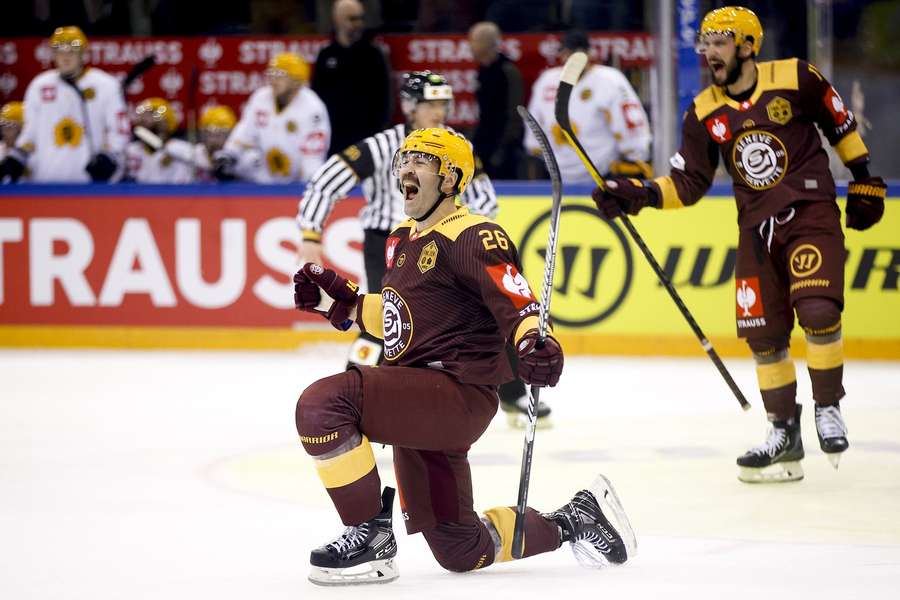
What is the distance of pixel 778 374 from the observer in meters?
6.04

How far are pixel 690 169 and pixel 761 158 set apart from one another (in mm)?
341

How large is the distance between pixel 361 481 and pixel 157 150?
672 cm

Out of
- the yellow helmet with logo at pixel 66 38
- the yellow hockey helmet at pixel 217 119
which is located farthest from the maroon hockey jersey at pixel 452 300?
the yellow hockey helmet at pixel 217 119

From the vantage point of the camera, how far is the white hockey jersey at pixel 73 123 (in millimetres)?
10266

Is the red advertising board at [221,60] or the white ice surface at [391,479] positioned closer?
the white ice surface at [391,479]

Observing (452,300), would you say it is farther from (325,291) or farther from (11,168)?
(11,168)

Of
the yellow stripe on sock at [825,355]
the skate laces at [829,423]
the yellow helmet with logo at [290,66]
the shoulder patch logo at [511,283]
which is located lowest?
the skate laces at [829,423]

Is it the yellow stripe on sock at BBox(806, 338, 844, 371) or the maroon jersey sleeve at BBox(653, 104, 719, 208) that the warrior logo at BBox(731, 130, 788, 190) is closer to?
the maroon jersey sleeve at BBox(653, 104, 719, 208)

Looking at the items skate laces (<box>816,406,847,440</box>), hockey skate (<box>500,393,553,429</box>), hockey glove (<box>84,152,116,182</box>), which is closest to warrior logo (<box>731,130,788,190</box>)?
skate laces (<box>816,406,847,440</box>)

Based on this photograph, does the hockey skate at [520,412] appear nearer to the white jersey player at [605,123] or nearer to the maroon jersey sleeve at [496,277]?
the white jersey player at [605,123]

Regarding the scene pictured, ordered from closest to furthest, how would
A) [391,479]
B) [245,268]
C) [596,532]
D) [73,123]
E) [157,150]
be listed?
[596,532]
[391,479]
[245,268]
[73,123]
[157,150]

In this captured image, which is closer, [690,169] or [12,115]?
[690,169]

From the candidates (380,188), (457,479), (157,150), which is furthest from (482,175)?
(157,150)

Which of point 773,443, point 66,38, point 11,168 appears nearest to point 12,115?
point 11,168
